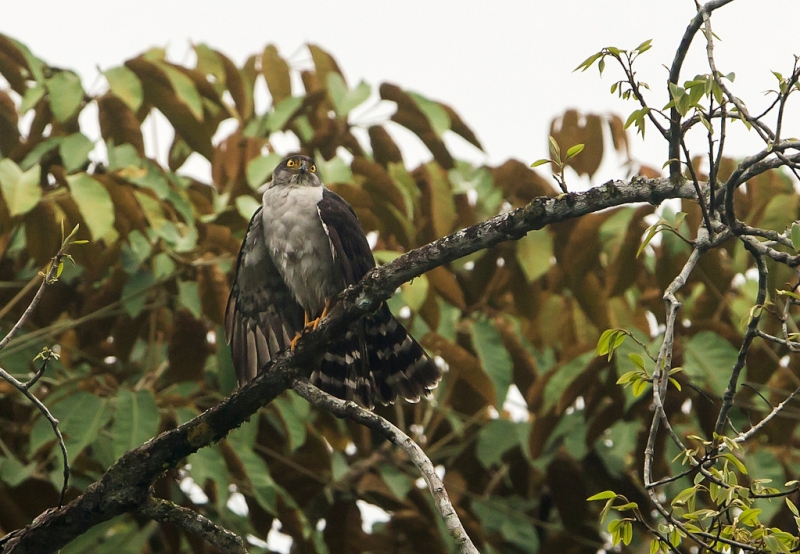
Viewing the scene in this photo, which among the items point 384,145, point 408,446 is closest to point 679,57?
point 408,446

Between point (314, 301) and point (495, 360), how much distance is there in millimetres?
1039

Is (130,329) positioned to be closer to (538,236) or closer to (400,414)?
(400,414)

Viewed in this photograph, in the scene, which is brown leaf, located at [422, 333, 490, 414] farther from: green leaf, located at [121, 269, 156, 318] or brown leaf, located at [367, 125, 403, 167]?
green leaf, located at [121, 269, 156, 318]

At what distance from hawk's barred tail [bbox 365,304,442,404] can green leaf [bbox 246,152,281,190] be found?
2.73ft

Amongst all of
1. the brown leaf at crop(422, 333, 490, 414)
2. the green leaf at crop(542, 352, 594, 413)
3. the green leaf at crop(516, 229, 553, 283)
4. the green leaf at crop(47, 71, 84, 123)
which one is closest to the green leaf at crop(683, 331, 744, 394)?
the green leaf at crop(542, 352, 594, 413)

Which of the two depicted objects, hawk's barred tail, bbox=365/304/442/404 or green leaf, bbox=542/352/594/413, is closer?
hawk's barred tail, bbox=365/304/442/404

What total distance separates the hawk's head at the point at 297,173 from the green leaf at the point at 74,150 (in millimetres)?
1513

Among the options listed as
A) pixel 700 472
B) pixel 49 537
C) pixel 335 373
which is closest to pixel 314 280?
pixel 335 373

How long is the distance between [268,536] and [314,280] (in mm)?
1323

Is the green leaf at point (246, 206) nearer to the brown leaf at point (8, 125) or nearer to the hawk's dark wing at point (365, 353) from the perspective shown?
the hawk's dark wing at point (365, 353)

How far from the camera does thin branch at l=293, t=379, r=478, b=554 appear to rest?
2334 mm

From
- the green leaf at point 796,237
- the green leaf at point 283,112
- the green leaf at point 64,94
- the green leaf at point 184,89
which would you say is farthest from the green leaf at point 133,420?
the green leaf at point 796,237

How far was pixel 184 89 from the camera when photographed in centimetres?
461

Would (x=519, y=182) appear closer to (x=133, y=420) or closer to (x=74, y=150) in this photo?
(x=74, y=150)
